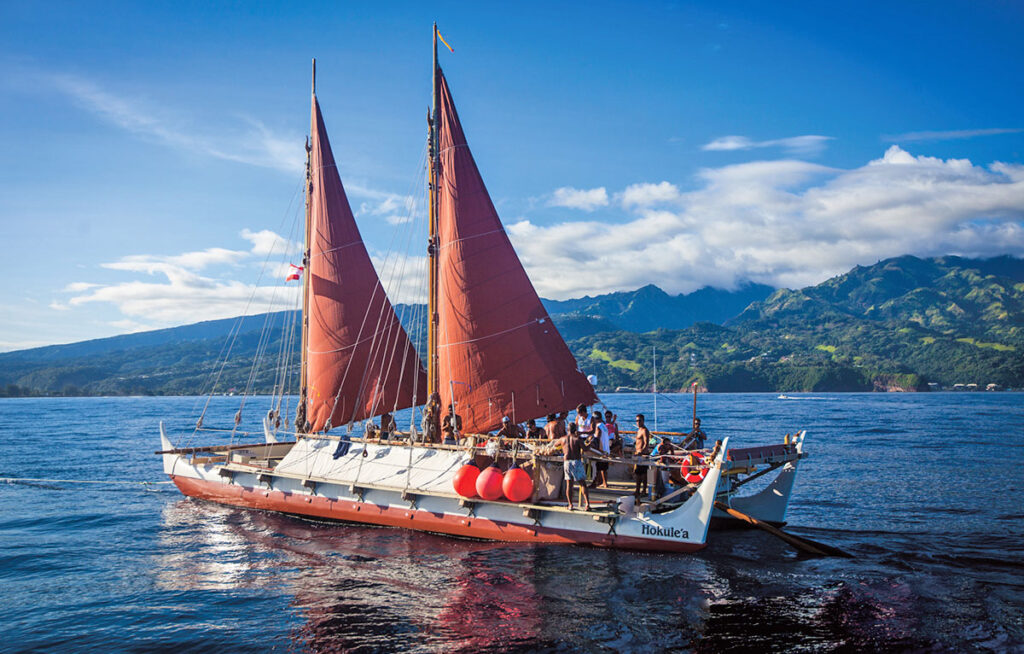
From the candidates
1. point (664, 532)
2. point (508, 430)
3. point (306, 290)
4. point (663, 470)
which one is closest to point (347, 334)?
point (306, 290)

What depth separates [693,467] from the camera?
17.2 m

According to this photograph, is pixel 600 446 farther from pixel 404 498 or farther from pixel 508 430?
pixel 404 498

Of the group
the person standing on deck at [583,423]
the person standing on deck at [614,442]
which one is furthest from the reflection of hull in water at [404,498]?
the person standing on deck at [583,423]

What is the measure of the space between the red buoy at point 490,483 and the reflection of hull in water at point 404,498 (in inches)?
20.0

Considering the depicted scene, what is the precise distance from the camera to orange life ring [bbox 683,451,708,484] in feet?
56.4

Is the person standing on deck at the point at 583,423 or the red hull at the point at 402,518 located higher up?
the person standing on deck at the point at 583,423

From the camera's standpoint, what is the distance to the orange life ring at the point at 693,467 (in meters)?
17.2

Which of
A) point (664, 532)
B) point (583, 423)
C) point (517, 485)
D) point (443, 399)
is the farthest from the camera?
point (443, 399)

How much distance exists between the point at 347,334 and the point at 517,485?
11563mm

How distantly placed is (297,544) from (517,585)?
8549mm

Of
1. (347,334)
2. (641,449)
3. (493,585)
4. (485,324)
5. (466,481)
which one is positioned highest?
(485,324)

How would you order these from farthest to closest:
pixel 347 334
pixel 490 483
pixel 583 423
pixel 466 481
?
pixel 347 334 → pixel 583 423 → pixel 466 481 → pixel 490 483

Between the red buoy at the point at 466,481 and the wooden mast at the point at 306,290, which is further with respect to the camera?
the wooden mast at the point at 306,290

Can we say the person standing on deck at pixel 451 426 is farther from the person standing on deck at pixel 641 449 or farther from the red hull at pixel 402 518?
the person standing on deck at pixel 641 449
